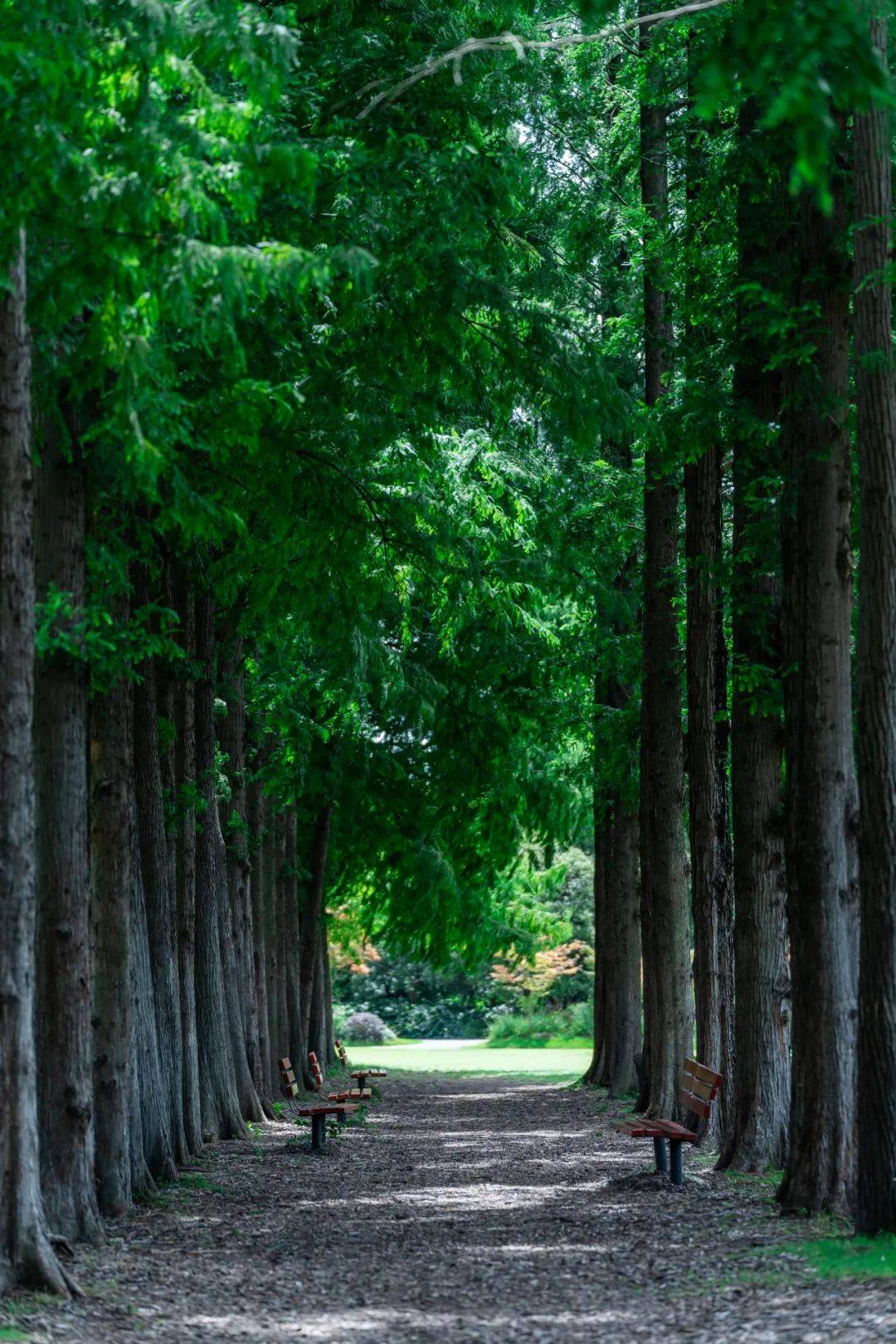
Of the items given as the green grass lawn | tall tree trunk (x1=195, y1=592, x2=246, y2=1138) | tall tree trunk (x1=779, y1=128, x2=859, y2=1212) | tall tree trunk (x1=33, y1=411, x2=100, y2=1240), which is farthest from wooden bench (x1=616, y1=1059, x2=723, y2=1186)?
the green grass lawn

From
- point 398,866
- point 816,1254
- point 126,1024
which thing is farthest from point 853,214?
point 398,866

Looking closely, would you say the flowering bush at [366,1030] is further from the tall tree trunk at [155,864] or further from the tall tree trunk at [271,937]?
the tall tree trunk at [155,864]

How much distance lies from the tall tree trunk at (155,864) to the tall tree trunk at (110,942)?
1626 millimetres

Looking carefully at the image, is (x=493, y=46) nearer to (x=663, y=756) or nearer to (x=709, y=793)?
(x=709, y=793)

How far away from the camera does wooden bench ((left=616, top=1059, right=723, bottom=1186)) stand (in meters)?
13.1

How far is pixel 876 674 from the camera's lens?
9.92 metres

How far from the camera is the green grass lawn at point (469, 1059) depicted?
128 ft

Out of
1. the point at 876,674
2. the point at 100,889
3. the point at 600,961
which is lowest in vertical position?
the point at 600,961

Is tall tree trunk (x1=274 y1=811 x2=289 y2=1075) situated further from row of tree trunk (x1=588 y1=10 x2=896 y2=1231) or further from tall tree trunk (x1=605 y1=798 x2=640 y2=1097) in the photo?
row of tree trunk (x1=588 y1=10 x2=896 y2=1231)

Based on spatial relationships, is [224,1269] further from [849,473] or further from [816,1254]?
[849,473]

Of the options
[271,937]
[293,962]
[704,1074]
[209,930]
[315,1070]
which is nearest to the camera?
[704,1074]

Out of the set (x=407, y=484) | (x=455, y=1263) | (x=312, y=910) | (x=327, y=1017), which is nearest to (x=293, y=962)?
(x=312, y=910)

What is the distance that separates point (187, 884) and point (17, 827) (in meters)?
7.63

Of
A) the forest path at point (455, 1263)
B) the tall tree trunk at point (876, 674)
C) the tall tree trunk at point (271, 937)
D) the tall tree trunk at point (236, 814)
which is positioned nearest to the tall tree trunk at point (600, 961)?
the tall tree trunk at point (271, 937)
